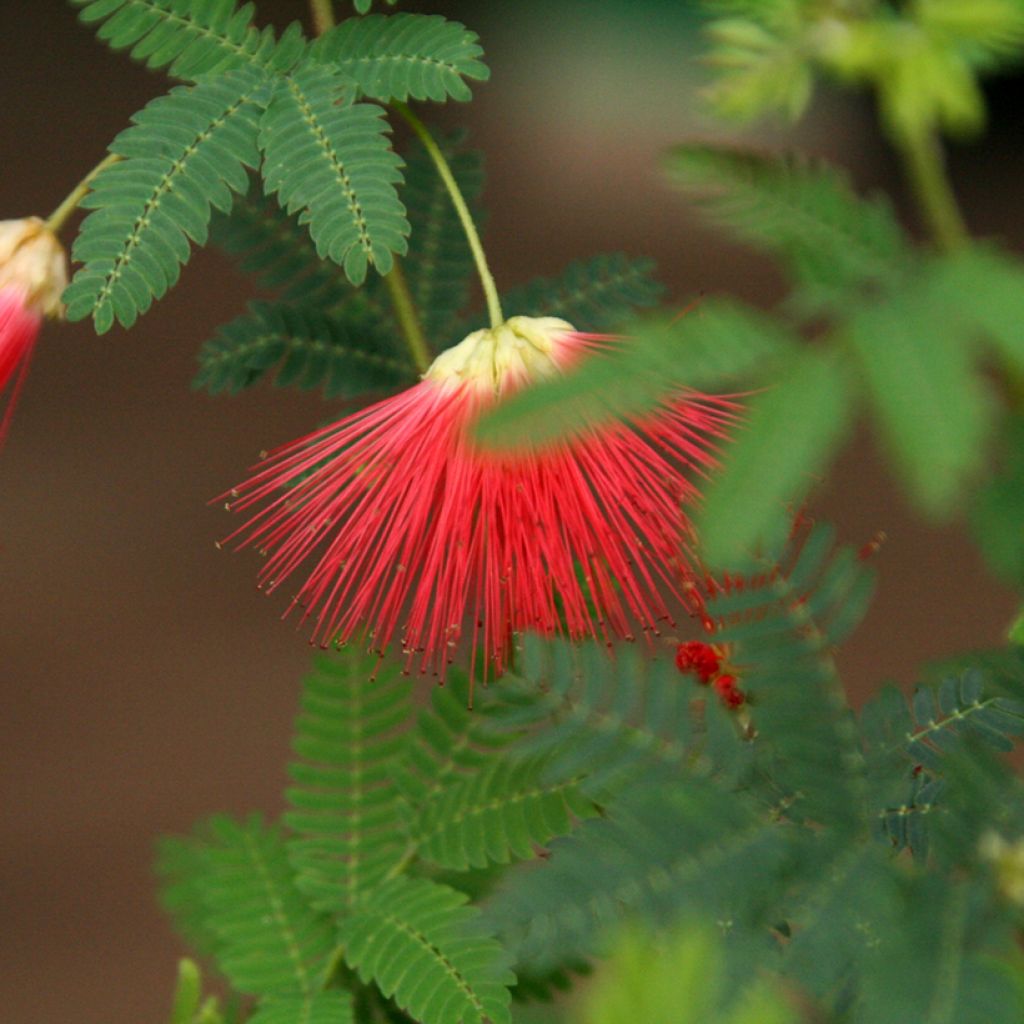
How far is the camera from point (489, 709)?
46 centimetres

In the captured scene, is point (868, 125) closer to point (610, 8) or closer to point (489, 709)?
point (610, 8)

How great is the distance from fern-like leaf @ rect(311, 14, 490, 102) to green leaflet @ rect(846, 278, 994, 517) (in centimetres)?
26

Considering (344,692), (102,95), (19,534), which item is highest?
(102,95)

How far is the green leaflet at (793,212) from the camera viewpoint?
0.21 m

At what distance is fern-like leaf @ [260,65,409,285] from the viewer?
0.41 m

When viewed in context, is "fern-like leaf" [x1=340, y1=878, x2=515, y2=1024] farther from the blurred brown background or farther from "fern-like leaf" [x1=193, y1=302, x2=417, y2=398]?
the blurred brown background

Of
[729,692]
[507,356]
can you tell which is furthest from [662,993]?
[507,356]

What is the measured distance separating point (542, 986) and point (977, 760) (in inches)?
10.6

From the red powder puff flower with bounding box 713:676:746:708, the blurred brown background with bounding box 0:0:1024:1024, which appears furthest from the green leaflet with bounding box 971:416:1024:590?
the blurred brown background with bounding box 0:0:1024:1024

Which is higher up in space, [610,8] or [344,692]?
[610,8]

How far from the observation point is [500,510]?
1.31 feet

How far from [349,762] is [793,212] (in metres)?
0.34

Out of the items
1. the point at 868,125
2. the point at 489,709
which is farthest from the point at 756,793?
the point at 868,125

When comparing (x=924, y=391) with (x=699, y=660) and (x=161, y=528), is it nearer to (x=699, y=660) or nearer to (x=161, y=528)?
(x=699, y=660)
